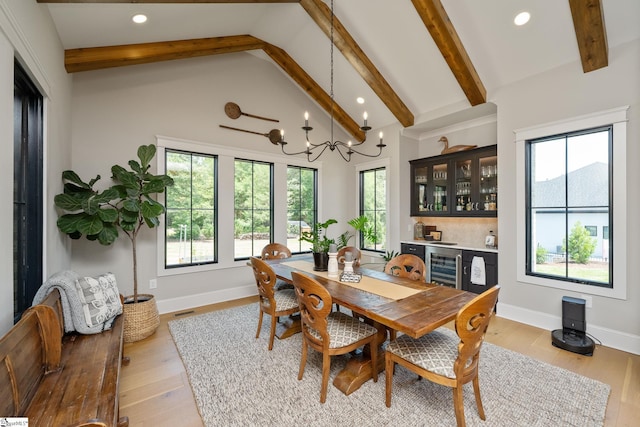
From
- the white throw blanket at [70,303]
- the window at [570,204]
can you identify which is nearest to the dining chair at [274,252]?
the white throw blanket at [70,303]

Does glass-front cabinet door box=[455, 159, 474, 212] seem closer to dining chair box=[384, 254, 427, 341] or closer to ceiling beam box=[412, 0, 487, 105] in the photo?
ceiling beam box=[412, 0, 487, 105]

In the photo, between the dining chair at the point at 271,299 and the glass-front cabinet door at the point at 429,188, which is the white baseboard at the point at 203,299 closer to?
the dining chair at the point at 271,299

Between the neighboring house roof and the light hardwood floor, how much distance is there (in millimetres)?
1506

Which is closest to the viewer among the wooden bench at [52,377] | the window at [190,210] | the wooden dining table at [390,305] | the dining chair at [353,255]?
the wooden bench at [52,377]

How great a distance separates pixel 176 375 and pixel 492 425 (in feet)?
7.90

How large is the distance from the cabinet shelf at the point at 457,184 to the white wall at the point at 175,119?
83 cm

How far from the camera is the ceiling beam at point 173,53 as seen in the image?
2973 mm

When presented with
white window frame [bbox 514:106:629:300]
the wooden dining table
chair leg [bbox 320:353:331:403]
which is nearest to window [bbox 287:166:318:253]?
the wooden dining table

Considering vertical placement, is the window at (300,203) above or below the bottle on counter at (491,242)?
above

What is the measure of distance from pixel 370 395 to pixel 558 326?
8.52 ft

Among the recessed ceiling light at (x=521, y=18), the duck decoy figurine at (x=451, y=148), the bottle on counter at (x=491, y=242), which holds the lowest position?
the bottle on counter at (x=491, y=242)

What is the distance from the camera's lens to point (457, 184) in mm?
4531

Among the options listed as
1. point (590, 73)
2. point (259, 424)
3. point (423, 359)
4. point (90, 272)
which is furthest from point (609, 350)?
point (90, 272)

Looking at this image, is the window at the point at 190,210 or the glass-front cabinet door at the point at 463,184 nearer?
the window at the point at 190,210
